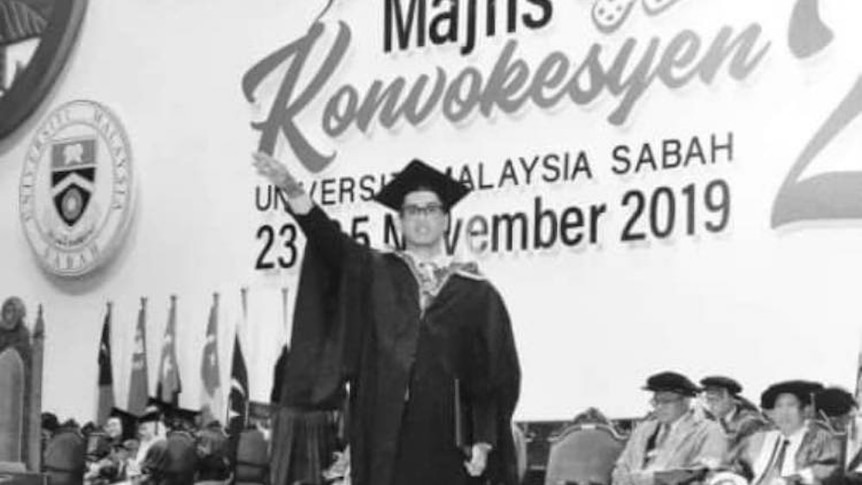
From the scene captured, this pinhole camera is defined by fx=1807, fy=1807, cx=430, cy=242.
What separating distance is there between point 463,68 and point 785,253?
206 centimetres

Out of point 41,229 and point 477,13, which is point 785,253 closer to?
point 477,13

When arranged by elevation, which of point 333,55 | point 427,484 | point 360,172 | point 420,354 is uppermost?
point 333,55

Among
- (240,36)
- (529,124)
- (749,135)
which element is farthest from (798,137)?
(240,36)

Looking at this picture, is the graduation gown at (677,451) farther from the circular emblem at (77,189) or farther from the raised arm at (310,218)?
the circular emblem at (77,189)

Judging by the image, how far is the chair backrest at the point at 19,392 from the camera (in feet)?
30.4

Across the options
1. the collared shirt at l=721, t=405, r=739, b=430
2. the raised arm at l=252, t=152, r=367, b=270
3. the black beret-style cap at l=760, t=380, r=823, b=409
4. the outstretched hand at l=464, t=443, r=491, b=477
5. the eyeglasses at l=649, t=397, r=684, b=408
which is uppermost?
the raised arm at l=252, t=152, r=367, b=270

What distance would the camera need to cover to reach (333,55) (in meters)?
9.19

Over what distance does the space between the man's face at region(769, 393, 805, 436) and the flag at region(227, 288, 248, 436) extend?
341 centimetres

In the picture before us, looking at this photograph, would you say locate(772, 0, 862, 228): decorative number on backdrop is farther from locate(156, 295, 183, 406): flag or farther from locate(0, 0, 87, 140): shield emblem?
locate(0, 0, 87, 140): shield emblem

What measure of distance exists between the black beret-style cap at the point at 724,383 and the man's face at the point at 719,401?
2cm

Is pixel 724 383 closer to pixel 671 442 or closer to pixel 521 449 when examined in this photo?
pixel 671 442

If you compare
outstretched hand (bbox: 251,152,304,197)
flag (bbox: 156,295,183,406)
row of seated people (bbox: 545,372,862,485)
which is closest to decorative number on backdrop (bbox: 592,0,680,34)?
row of seated people (bbox: 545,372,862,485)

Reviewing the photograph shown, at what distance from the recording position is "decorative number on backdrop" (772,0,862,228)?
23.1 feet

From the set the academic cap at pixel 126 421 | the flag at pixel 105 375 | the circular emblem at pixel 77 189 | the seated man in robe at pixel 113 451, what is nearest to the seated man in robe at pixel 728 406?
the seated man in robe at pixel 113 451
